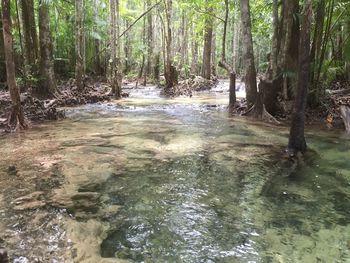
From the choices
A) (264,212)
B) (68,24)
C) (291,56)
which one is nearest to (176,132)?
(291,56)

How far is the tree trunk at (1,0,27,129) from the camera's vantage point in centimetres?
860

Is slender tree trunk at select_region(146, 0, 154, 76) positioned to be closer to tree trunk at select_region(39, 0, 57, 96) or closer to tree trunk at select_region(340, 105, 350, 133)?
tree trunk at select_region(39, 0, 57, 96)

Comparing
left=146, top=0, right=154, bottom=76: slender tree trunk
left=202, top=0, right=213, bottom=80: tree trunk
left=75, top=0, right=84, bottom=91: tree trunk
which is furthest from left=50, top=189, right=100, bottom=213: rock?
left=146, top=0, right=154, bottom=76: slender tree trunk

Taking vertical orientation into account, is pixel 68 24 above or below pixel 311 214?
above

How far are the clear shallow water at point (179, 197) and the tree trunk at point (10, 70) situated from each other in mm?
866

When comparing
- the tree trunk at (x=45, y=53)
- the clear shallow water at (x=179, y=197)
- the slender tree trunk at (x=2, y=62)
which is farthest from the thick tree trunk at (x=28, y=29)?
the clear shallow water at (x=179, y=197)

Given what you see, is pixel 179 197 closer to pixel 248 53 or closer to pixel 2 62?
pixel 248 53

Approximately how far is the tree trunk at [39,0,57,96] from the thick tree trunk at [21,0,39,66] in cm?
99

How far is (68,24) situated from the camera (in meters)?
20.1

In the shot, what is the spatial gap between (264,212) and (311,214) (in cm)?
55

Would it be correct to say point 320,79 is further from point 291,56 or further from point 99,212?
point 99,212

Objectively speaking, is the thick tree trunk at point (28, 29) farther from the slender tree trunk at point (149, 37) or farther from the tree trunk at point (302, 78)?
the slender tree trunk at point (149, 37)

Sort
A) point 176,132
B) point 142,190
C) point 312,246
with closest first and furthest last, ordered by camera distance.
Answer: point 312,246 < point 142,190 < point 176,132

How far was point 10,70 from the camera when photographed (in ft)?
29.4
